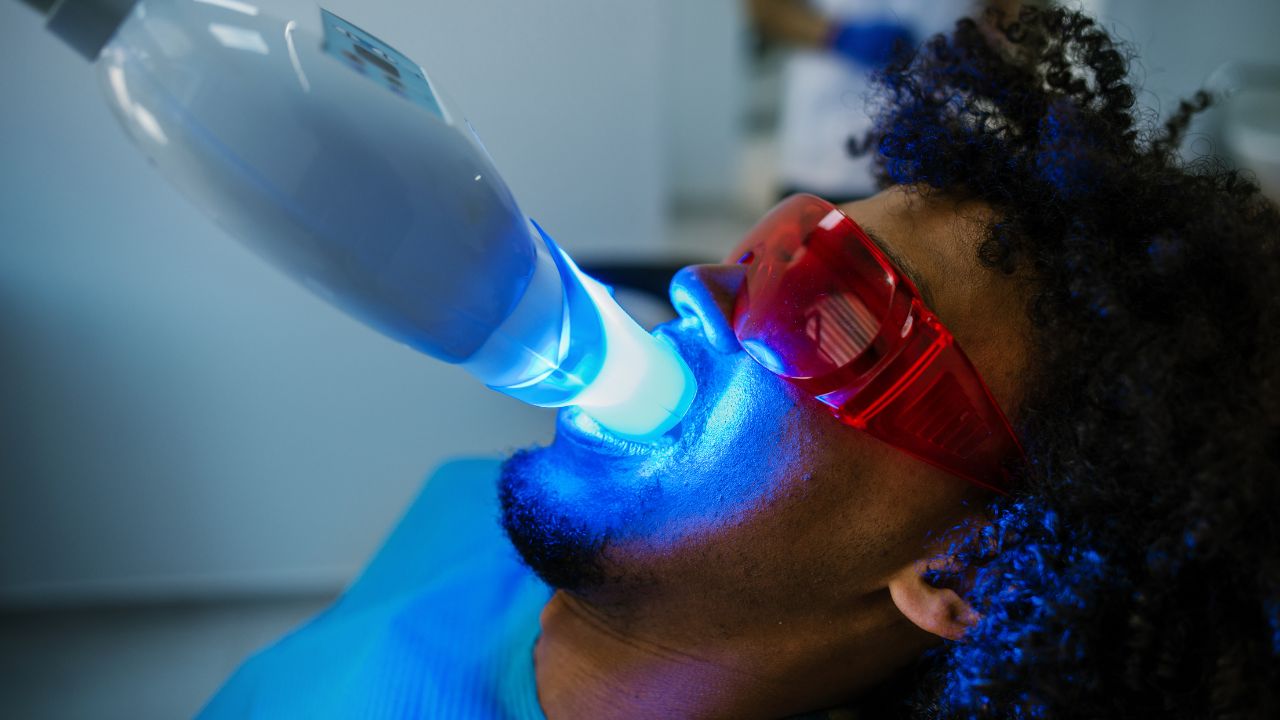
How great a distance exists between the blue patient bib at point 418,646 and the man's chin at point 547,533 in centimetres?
20

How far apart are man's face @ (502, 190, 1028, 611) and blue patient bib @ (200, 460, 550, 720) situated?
9.2 inches

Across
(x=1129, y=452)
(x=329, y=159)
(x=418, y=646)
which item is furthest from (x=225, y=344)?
(x=1129, y=452)

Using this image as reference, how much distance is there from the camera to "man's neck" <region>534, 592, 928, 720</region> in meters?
1.05

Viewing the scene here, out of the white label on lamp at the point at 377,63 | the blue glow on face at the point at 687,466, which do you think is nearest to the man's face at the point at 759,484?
the blue glow on face at the point at 687,466

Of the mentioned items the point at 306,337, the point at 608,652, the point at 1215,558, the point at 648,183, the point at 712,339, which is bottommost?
the point at 306,337

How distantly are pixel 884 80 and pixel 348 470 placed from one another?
1.41 metres

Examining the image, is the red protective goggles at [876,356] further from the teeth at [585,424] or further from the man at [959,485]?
the teeth at [585,424]

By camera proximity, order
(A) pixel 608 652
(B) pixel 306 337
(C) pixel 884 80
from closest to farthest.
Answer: (A) pixel 608 652 < (C) pixel 884 80 < (B) pixel 306 337

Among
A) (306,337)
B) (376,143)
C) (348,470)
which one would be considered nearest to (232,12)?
(376,143)

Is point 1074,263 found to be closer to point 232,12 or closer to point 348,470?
point 232,12

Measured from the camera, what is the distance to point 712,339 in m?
1.02

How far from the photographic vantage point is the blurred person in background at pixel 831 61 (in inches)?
79.4

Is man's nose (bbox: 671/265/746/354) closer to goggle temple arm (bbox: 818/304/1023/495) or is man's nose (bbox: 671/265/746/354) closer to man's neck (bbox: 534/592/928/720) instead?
goggle temple arm (bbox: 818/304/1023/495)

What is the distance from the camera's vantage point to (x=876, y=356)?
3.10 feet
